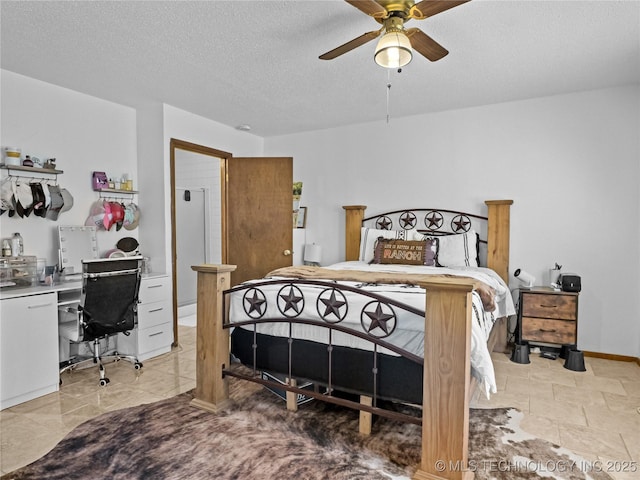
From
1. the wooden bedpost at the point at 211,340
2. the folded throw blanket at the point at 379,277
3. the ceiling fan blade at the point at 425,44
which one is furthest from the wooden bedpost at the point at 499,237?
the wooden bedpost at the point at 211,340

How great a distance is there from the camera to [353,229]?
15.5ft

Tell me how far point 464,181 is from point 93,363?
404 cm

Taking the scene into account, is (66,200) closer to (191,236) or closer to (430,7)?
(191,236)

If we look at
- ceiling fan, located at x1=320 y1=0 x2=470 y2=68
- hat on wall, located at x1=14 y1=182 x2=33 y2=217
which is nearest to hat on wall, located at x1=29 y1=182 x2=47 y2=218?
hat on wall, located at x1=14 y1=182 x2=33 y2=217

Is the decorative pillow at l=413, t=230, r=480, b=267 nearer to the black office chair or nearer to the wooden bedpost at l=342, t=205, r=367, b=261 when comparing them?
the wooden bedpost at l=342, t=205, r=367, b=261

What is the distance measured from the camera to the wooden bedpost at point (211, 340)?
2.50m

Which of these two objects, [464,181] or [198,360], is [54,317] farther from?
[464,181]

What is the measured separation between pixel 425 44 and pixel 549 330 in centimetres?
267

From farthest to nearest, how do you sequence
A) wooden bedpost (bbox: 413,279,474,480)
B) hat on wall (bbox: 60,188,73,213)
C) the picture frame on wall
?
the picture frame on wall < hat on wall (bbox: 60,188,73,213) < wooden bedpost (bbox: 413,279,474,480)

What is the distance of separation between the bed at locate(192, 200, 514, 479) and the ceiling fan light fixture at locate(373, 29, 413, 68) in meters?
1.18

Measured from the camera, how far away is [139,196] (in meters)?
4.21

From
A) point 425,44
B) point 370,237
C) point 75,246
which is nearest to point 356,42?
point 425,44

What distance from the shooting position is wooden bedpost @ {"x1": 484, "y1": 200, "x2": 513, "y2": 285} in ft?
12.8

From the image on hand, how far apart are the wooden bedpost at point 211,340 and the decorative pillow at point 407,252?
1892mm
